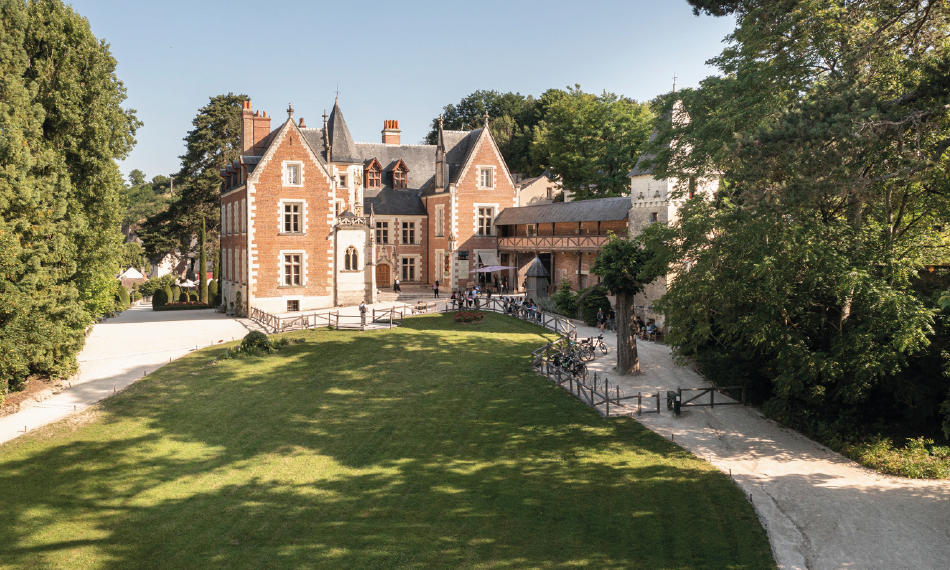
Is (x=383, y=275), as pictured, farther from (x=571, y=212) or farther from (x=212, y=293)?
(x=571, y=212)

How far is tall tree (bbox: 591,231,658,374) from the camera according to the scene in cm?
2242

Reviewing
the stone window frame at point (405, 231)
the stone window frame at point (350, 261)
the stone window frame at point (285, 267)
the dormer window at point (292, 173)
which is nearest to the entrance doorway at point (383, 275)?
the stone window frame at point (405, 231)

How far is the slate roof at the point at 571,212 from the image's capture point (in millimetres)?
37781

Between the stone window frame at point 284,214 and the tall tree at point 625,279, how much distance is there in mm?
20527

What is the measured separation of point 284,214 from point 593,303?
60.2 feet

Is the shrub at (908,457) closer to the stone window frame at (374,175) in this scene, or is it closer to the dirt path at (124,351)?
the dirt path at (124,351)

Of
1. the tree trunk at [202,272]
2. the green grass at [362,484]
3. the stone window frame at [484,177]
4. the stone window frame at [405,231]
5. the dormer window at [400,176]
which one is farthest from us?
the dormer window at [400,176]

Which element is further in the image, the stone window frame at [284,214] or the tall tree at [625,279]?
the stone window frame at [284,214]

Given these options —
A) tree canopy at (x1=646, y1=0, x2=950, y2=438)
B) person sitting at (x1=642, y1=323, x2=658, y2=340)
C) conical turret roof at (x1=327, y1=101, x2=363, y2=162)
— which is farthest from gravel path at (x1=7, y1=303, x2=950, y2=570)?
conical turret roof at (x1=327, y1=101, x2=363, y2=162)

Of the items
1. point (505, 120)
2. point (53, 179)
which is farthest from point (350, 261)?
point (505, 120)

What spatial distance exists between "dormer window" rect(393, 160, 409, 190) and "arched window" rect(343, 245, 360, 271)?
13.5m

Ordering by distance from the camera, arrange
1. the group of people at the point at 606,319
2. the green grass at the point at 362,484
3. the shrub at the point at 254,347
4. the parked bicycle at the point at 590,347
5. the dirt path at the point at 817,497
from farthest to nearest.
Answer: the group of people at the point at 606,319
the shrub at the point at 254,347
the parked bicycle at the point at 590,347
the green grass at the point at 362,484
the dirt path at the point at 817,497

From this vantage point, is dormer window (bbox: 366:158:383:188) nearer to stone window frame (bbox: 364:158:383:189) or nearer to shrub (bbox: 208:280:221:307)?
stone window frame (bbox: 364:158:383:189)

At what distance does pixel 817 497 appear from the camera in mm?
13617
